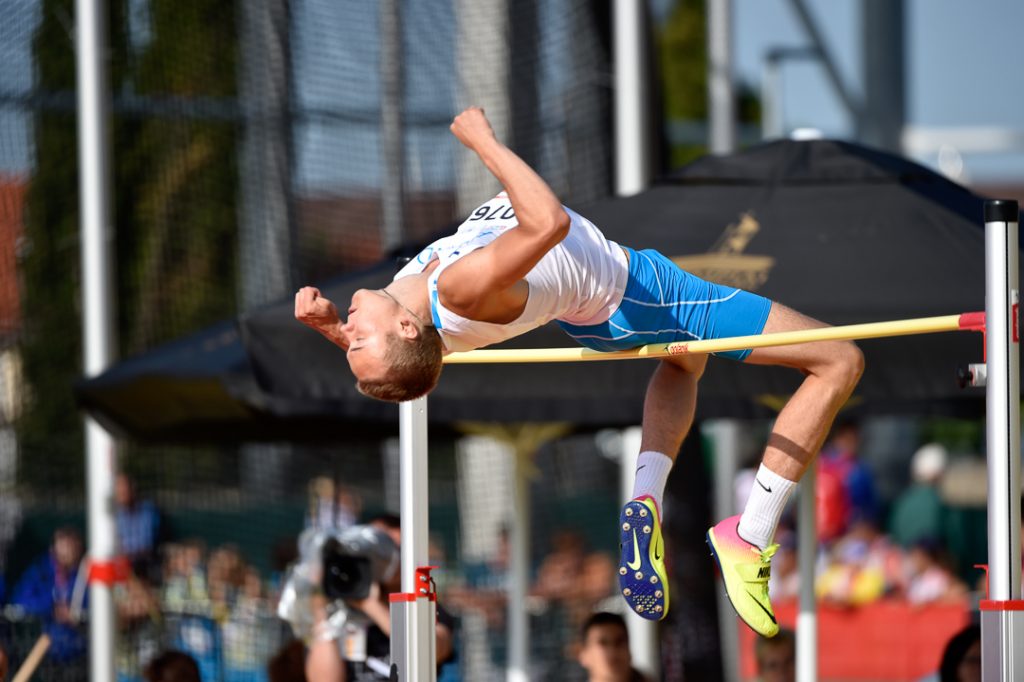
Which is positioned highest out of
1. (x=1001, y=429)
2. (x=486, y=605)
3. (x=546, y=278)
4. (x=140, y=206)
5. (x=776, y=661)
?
(x=140, y=206)

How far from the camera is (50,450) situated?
9336 mm

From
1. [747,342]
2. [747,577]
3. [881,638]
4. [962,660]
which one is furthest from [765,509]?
[881,638]

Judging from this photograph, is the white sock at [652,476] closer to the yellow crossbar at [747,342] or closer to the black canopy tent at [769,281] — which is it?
the yellow crossbar at [747,342]

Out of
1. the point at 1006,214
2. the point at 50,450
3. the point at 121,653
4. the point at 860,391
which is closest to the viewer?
the point at 1006,214

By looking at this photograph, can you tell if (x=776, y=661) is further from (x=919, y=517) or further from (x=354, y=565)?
(x=919, y=517)

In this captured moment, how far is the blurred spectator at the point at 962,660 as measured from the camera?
596 centimetres

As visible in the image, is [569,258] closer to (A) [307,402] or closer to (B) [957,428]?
(A) [307,402]

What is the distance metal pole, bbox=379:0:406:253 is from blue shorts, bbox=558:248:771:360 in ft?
14.4

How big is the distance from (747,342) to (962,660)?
2255 millimetres

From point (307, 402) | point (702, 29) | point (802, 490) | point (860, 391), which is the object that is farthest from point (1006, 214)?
point (702, 29)

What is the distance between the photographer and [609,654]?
21.1 feet

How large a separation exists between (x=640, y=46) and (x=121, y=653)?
4.07 meters

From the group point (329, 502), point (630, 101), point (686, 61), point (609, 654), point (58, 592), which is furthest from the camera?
point (686, 61)

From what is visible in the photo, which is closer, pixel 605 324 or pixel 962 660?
pixel 605 324
